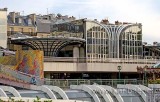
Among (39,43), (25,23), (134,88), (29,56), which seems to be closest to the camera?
(134,88)

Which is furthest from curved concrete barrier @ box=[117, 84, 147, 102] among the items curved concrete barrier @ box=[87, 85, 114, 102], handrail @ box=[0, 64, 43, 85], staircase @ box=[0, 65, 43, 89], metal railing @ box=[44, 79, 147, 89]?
handrail @ box=[0, 64, 43, 85]

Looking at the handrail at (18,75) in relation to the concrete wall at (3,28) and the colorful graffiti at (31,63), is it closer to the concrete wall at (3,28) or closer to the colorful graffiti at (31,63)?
the colorful graffiti at (31,63)

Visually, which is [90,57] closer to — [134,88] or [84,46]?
[84,46]

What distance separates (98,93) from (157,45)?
59.7 meters

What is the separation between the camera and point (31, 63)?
50719 mm

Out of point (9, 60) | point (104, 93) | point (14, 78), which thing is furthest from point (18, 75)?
point (104, 93)

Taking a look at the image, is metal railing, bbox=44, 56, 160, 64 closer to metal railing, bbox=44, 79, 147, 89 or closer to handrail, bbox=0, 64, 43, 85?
handrail, bbox=0, 64, 43, 85

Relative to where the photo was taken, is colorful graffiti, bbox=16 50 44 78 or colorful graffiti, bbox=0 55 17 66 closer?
colorful graffiti, bbox=16 50 44 78

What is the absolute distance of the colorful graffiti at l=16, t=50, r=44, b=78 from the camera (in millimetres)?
50531

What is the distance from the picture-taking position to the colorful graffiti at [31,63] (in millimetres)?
50531

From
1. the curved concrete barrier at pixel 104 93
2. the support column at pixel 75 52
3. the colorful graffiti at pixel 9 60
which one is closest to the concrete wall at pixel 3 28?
the support column at pixel 75 52

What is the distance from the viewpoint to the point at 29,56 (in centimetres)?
5091

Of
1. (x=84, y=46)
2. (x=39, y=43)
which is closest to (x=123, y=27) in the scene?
(x=84, y=46)

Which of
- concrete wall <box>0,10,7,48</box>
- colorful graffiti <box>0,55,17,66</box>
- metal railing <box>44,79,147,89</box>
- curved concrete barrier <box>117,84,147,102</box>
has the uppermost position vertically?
concrete wall <box>0,10,7,48</box>
